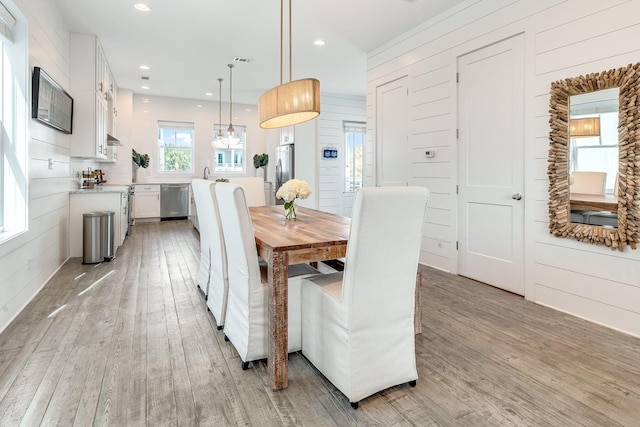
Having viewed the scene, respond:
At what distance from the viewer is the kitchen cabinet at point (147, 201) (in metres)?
7.91

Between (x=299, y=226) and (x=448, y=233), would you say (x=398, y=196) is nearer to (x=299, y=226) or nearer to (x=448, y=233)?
(x=299, y=226)

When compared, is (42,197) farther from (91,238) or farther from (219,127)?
(219,127)

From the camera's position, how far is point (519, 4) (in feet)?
10.4

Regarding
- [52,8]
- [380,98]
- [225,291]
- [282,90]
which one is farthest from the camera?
[380,98]

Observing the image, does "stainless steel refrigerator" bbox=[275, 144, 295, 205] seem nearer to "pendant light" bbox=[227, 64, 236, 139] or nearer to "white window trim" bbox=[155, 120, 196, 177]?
"pendant light" bbox=[227, 64, 236, 139]

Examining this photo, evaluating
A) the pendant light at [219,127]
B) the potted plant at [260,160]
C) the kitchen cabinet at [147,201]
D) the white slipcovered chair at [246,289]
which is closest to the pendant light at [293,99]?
the white slipcovered chair at [246,289]

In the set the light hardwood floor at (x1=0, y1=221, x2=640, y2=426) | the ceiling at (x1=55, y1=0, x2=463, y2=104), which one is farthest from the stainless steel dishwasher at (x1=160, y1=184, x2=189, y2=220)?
the light hardwood floor at (x1=0, y1=221, x2=640, y2=426)

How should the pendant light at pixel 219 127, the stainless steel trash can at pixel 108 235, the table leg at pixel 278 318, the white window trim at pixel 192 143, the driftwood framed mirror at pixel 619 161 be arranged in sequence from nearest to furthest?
1. the table leg at pixel 278 318
2. the driftwood framed mirror at pixel 619 161
3. the stainless steel trash can at pixel 108 235
4. the pendant light at pixel 219 127
5. the white window trim at pixel 192 143

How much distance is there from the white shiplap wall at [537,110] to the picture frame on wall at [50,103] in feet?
12.4

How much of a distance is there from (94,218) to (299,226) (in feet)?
10.7

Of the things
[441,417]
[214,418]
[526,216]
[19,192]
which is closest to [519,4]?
[526,216]

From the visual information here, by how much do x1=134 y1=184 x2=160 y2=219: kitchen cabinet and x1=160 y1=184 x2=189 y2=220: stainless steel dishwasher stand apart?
0.34 ft

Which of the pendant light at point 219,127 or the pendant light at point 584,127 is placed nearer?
the pendant light at point 584,127

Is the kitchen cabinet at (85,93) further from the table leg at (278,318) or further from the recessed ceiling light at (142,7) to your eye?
the table leg at (278,318)
